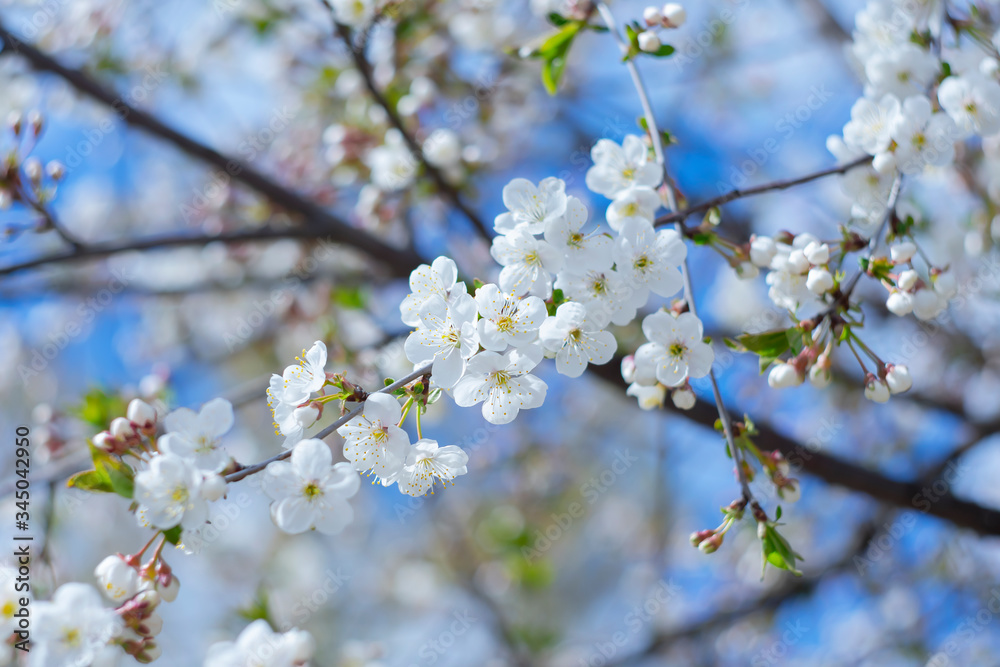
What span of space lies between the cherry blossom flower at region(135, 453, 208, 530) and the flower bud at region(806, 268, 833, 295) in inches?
44.1

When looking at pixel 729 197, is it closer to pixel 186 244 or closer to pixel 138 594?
pixel 138 594

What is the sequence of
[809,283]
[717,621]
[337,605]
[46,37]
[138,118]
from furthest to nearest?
[337,605] → [46,37] → [717,621] → [138,118] → [809,283]

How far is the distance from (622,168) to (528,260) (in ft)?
1.16

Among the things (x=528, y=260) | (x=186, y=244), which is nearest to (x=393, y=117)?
(x=186, y=244)

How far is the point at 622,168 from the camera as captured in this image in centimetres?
140

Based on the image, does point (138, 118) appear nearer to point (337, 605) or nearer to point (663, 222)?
point (663, 222)

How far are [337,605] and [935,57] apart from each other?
6.06 m

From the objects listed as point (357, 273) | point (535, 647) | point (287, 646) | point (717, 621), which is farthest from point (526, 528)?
point (287, 646)

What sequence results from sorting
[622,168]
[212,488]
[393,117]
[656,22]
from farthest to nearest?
[393,117] < [656,22] < [622,168] < [212,488]

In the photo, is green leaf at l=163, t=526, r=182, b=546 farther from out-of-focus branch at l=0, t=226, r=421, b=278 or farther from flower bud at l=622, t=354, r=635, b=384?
out-of-focus branch at l=0, t=226, r=421, b=278

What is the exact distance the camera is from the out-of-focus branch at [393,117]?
194cm

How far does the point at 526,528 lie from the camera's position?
4012 mm
